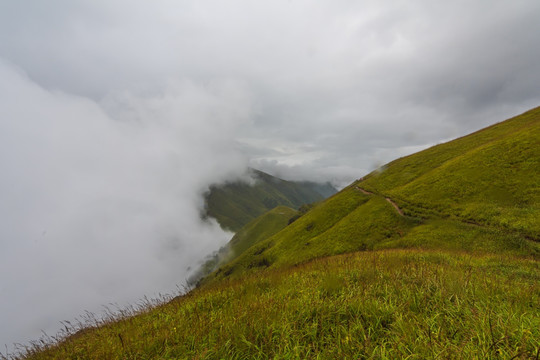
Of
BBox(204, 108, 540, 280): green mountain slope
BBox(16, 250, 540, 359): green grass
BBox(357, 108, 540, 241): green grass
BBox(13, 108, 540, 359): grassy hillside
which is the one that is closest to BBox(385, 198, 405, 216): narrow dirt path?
BBox(204, 108, 540, 280): green mountain slope

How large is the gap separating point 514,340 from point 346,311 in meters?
2.60

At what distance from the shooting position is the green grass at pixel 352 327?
335 cm

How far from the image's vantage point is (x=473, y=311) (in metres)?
3.90

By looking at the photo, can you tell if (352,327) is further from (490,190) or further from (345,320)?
(490,190)

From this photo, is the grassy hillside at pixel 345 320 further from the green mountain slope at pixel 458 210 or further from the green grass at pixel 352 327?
the green mountain slope at pixel 458 210

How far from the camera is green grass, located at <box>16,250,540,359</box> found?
335 cm

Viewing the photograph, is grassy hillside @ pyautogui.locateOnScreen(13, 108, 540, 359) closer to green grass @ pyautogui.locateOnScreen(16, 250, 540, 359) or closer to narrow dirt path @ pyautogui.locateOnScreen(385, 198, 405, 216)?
green grass @ pyautogui.locateOnScreen(16, 250, 540, 359)

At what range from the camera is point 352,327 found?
430cm

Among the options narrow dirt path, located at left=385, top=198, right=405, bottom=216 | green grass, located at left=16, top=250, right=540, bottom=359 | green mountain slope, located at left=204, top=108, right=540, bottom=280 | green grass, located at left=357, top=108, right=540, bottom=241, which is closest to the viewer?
green grass, located at left=16, top=250, right=540, bottom=359

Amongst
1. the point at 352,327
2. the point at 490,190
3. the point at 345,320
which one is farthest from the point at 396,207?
the point at 352,327

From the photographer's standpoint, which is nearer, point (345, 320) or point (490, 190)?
point (345, 320)

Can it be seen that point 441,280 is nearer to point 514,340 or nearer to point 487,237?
point 514,340

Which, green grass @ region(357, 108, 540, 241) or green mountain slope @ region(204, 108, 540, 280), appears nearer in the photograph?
green mountain slope @ region(204, 108, 540, 280)

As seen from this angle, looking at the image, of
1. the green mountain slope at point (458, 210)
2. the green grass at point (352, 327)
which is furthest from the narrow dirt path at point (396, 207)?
the green grass at point (352, 327)
